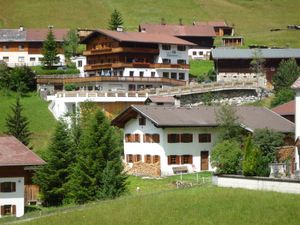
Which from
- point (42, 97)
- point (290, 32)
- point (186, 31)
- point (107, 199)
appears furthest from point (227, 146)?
point (290, 32)

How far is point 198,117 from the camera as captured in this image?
68.8 meters

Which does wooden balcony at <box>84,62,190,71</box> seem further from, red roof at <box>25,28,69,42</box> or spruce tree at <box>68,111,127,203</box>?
spruce tree at <box>68,111,127,203</box>

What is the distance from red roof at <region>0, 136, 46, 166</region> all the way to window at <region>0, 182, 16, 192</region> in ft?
4.87

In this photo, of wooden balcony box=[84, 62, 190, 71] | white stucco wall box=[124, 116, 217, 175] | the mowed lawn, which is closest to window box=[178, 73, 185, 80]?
wooden balcony box=[84, 62, 190, 71]

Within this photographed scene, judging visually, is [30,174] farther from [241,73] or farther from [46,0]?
[46,0]

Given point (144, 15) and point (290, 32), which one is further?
point (144, 15)

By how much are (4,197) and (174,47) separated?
180ft

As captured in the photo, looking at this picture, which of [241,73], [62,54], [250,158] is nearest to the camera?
[250,158]

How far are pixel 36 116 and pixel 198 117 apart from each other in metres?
23.5

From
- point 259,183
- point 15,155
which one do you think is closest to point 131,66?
point 15,155

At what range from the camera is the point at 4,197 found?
189ft

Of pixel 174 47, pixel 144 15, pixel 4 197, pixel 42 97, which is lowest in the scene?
pixel 4 197

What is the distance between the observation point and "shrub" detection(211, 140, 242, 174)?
52.4m

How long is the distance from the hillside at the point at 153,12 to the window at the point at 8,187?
9807 centimetres
